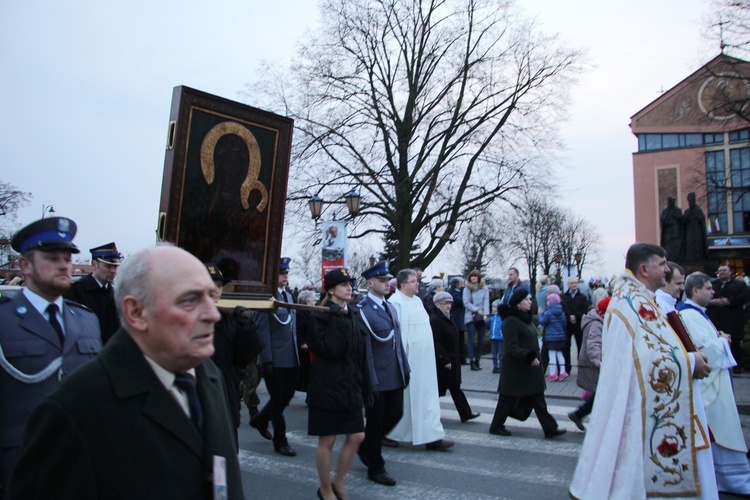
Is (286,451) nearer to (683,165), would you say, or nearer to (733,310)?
(733,310)

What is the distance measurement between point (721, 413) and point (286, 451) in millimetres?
4378

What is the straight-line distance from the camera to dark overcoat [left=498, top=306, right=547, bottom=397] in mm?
7820

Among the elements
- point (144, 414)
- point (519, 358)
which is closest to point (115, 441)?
point (144, 414)

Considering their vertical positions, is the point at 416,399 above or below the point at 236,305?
below

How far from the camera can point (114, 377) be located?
1726 mm

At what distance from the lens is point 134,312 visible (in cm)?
184

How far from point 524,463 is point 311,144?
19539 millimetres

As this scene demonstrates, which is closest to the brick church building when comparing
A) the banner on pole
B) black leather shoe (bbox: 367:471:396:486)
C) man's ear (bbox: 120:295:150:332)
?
the banner on pole

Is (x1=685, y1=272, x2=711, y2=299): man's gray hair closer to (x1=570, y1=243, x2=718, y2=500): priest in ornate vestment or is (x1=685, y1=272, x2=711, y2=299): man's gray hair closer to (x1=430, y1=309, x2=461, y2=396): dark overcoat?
(x1=570, y1=243, x2=718, y2=500): priest in ornate vestment

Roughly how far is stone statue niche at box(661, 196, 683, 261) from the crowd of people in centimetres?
380

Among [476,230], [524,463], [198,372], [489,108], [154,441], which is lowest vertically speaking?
[524,463]

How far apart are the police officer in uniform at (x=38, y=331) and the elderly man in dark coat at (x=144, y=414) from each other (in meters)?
1.51

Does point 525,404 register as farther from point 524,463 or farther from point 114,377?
point 114,377

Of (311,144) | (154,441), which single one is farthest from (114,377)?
(311,144)
